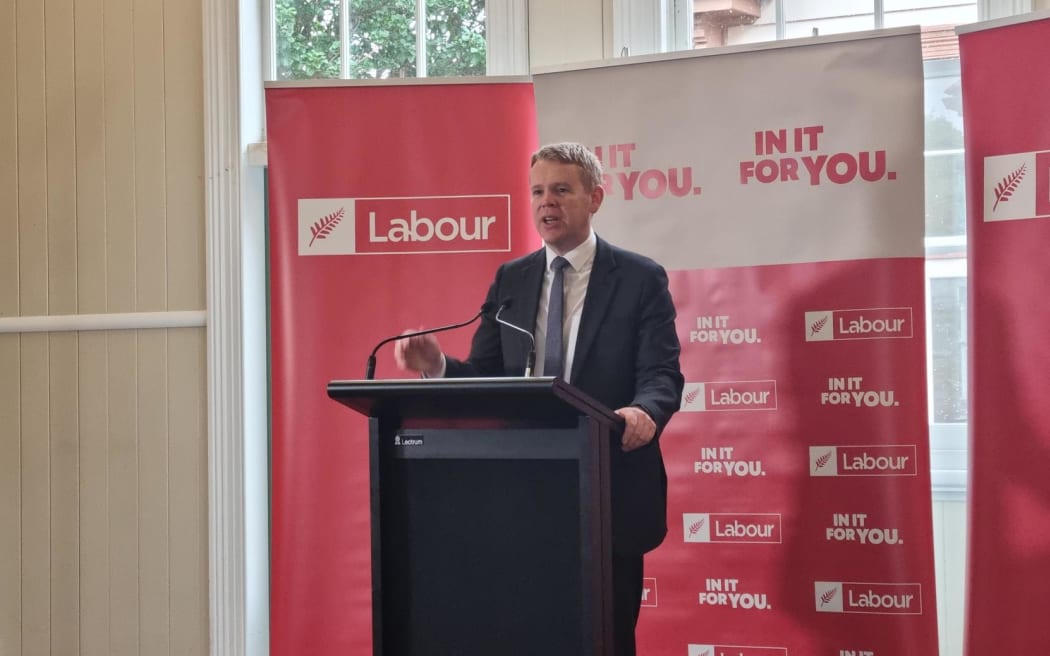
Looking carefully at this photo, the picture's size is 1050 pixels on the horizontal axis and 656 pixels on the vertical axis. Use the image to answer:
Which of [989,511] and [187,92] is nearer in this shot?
[989,511]

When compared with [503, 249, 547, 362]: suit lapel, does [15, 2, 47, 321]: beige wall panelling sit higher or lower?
higher

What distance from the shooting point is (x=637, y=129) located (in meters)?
3.14

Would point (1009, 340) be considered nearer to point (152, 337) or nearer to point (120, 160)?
point (152, 337)

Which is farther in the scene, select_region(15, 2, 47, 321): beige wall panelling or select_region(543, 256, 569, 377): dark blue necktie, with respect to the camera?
select_region(15, 2, 47, 321): beige wall panelling

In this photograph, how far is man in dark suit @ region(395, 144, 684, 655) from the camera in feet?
7.01

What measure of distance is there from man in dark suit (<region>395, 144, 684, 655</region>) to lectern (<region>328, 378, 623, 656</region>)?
0.21 m

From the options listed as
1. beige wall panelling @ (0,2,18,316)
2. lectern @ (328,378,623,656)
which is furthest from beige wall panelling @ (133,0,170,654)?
lectern @ (328,378,623,656)

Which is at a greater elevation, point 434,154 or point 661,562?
point 434,154

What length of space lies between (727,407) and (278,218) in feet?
5.03

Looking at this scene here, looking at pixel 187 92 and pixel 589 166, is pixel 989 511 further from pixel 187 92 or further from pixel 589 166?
pixel 187 92

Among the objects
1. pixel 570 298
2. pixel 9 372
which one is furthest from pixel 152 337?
pixel 570 298

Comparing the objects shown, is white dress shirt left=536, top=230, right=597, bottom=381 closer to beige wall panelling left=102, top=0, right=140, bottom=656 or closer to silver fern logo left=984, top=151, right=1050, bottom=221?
silver fern logo left=984, top=151, right=1050, bottom=221

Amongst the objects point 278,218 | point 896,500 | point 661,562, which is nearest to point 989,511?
point 896,500

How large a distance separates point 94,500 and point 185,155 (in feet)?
4.40
